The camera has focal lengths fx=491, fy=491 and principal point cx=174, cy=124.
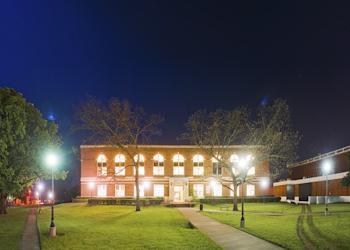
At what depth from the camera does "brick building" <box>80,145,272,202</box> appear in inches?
2936

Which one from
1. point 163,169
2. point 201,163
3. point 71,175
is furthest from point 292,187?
point 71,175

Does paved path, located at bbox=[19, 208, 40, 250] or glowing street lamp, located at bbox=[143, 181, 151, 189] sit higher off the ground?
glowing street lamp, located at bbox=[143, 181, 151, 189]

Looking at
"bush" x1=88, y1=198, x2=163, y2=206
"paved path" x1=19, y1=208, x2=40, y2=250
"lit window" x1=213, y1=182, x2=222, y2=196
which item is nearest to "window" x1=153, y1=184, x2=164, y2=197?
"lit window" x1=213, y1=182, x2=222, y2=196

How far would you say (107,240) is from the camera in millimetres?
22969

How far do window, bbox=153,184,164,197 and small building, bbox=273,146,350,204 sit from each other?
711 inches

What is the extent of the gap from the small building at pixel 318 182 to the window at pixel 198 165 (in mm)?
12843

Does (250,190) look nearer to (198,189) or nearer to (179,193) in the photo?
(198,189)

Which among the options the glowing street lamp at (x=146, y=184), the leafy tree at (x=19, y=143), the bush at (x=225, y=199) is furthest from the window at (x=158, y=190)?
the leafy tree at (x=19, y=143)

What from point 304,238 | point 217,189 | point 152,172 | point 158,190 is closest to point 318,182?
point 217,189

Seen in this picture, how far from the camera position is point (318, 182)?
207ft

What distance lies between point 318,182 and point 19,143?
38.4 m

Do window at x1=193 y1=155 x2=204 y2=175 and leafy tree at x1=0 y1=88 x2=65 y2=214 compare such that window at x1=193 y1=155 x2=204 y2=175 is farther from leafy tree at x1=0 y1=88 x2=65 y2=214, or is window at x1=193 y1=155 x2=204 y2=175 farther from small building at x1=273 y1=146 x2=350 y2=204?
leafy tree at x1=0 y1=88 x2=65 y2=214

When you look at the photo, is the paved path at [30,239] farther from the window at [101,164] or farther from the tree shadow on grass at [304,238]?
the window at [101,164]

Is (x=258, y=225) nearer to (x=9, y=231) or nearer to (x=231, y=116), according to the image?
(x=9, y=231)
